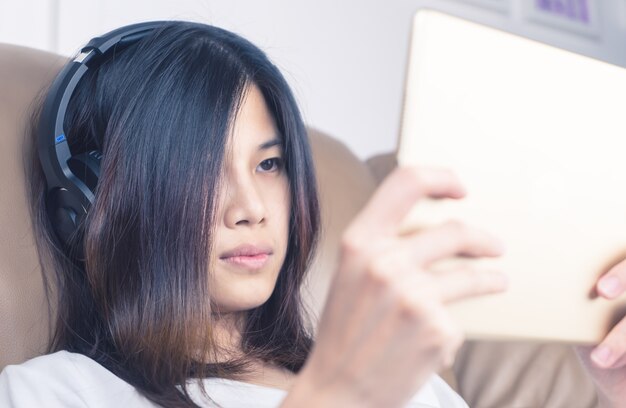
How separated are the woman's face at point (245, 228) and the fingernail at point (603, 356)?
404 mm

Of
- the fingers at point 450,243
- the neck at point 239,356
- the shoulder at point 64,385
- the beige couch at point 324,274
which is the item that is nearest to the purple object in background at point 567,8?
the beige couch at point 324,274

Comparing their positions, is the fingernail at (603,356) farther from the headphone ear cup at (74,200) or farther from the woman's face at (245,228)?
the headphone ear cup at (74,200)

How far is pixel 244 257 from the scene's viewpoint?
3.22 feet

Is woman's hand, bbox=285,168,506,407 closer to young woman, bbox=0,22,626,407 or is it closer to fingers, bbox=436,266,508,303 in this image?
fingers, bbox=436,266,508,303

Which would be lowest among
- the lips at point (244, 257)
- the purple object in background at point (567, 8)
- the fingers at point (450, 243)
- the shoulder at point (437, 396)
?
the shoulder at point (437, 396)

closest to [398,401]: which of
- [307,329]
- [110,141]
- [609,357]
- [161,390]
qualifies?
[609,357]

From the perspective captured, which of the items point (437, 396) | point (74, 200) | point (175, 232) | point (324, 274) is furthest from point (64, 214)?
point (437, 396)

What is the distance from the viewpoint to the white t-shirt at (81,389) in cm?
86

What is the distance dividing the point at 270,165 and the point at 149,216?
189 mm

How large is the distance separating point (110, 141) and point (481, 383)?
0.73 m

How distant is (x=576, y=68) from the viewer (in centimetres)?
68

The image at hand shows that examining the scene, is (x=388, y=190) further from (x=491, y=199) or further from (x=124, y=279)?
(x=124, y=279)

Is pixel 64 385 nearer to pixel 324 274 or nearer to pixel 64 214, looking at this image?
pixel 64 214

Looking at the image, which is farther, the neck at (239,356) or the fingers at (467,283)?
the neck at (239,356)
